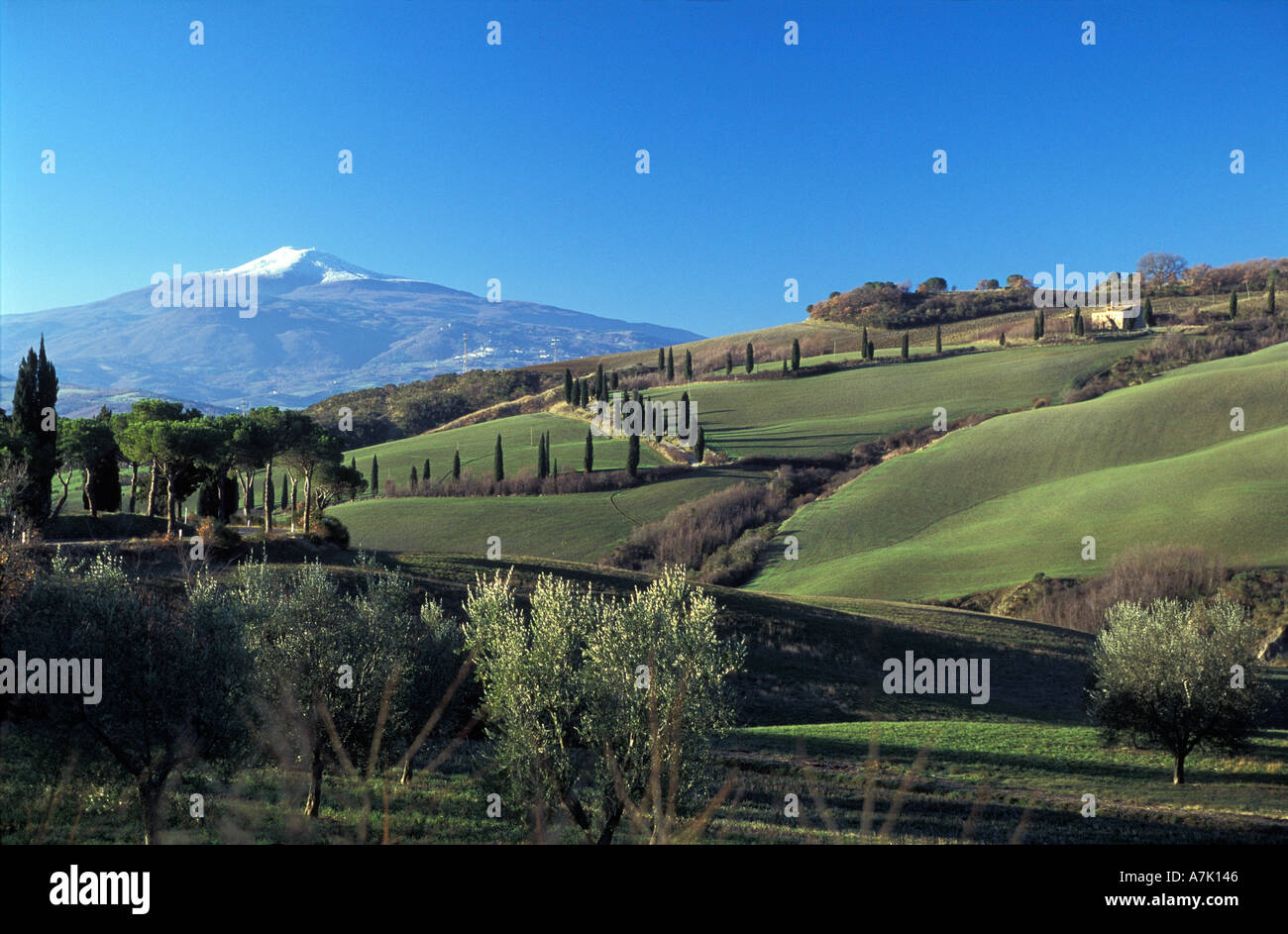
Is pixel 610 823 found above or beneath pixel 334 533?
beneath

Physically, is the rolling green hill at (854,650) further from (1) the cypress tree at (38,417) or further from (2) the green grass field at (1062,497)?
(1) the cypress tree at (38,417)

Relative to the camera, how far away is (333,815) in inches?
763

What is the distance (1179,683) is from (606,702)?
2763 centimetres

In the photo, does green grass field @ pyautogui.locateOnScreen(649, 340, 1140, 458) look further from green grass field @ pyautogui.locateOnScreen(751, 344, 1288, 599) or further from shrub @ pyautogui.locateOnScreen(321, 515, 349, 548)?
shrub @ pyautogui.locateOnScreen(321, 515, 349, 548)

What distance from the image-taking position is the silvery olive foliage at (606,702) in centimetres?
1526

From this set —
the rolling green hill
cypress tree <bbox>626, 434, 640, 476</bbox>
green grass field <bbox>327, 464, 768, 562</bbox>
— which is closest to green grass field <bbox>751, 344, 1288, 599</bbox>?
the rolling green hill

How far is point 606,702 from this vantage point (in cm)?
1556

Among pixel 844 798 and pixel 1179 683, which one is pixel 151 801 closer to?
pixel 844 798

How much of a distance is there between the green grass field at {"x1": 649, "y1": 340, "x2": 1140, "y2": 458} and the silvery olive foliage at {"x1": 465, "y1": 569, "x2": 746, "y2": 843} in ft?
336

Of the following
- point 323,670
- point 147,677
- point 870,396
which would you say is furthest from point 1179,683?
point 870,396

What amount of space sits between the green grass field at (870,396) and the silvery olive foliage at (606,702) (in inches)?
4037

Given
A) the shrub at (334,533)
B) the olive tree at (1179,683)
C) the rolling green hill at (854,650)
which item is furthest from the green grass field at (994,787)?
the shrub at (334,533)

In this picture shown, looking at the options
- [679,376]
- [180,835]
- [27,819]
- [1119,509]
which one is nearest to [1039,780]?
[180,835]
